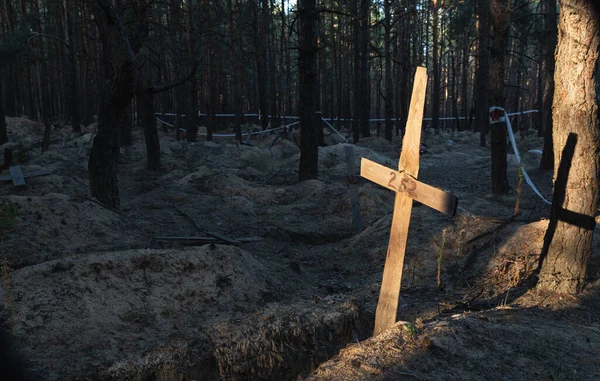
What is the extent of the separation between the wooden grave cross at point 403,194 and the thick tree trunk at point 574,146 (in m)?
1.81

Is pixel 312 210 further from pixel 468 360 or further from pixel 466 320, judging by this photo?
pixel 468 360

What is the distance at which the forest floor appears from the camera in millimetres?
3615

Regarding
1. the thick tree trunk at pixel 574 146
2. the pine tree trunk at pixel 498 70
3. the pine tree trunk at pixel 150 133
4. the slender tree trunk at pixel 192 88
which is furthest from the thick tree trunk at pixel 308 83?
the thick tree trunk at pixel 574 146

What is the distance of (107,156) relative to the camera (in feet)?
26.2

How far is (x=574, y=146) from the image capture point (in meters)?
4.59

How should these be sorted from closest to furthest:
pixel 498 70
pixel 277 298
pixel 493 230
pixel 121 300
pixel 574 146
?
1. pixel 574 146
2. pixel 121 300
3. pixel 277 298
4. pixel 493 230
5. pixel 498 70

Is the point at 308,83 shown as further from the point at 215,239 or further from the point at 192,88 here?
the point at 192,88

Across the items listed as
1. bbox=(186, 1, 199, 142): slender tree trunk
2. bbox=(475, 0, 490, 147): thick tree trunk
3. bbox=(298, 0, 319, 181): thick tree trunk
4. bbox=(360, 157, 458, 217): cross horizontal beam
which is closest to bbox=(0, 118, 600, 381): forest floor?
bbox=(360, 157, 458, 217): cross horizontal beam

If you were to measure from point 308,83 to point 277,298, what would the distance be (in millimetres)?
6797

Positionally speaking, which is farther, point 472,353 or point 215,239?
point 215,239

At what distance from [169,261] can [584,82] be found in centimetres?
441

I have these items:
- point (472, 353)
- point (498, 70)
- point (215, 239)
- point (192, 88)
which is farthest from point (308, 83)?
point (472, 353)

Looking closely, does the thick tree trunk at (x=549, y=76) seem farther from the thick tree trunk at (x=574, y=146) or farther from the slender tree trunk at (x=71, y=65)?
the slender tree trunk at (x=71, y=65)

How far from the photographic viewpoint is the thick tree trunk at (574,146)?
4461 millimetres
